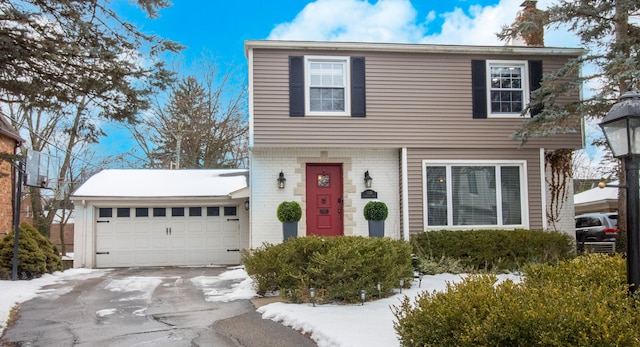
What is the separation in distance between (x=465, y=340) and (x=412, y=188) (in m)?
8.53

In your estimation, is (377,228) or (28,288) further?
(377,228)

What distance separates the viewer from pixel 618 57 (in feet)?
33.8

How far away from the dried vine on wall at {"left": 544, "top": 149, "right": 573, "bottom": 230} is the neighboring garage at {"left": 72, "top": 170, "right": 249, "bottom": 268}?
26.6 feet

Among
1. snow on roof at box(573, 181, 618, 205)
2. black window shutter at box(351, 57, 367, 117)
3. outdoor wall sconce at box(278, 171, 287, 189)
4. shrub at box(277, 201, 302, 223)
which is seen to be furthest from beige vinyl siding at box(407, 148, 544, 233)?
Answer: snow on roof at box(573, 181, 618, 205)

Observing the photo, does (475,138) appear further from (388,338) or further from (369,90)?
(388,338)

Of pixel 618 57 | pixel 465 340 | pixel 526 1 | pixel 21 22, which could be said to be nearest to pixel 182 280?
pixel 21 22

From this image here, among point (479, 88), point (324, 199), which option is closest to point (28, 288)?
point (324, 199)

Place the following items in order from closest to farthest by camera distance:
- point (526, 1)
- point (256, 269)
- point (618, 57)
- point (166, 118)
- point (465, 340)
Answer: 1. point (465, 340)
2. point (256, 269)
3. point (618, 57)
4. point (526, 1)
5. point (166, 118)

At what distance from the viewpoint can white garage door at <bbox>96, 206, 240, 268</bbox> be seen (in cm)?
1541

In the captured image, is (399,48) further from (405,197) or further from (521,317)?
(521,317)

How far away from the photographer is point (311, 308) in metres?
7.21

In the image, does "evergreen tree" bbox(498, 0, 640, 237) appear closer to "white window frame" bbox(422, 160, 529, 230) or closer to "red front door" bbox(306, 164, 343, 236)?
"white window frame" bbox(422, 160, 529, 230)

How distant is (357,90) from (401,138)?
4.92ft

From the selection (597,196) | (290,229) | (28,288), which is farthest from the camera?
(597,196)
